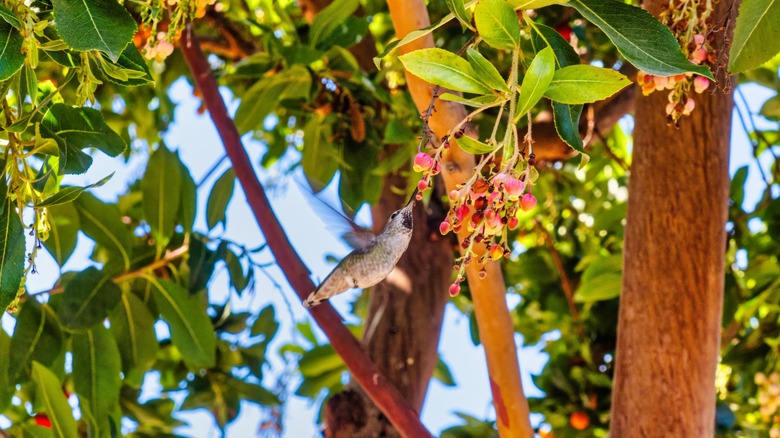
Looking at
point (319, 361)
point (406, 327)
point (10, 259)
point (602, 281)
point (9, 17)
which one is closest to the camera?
point (9, 17)

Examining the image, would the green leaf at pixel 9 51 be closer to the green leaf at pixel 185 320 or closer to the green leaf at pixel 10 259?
the green leaf at pixel 10 259

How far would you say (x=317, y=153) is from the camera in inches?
73.4

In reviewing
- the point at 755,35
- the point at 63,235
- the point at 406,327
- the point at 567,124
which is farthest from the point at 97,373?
the point at 755,35

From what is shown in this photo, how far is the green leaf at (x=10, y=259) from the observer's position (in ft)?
2.77

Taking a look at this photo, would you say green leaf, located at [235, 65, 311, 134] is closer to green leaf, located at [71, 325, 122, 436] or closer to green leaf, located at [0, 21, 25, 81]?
green leaf, located at [71, 325, 122, 436]

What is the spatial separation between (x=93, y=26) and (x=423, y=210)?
1.18 meters

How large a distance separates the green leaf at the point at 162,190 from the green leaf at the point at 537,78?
99 cm

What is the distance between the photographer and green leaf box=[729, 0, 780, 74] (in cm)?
92

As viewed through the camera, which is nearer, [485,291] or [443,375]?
[485,291]

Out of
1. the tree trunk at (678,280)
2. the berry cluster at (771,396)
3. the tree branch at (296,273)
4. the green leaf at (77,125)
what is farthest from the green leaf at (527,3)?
the berry cluster at (771,396)

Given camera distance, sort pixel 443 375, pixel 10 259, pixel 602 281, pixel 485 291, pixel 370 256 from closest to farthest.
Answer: pixel 10 259
pixel 370 256
pixel 485 291
pixel 602 281
pixel 443 375

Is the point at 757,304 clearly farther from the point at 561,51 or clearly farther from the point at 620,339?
the point at 561,51

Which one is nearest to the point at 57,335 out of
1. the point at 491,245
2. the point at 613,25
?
the point at 491,245

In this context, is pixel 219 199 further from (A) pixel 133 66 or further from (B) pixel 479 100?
(B) pixel 479 100
